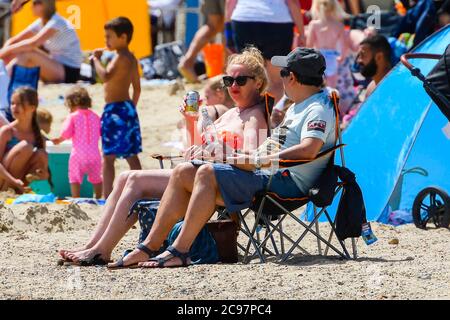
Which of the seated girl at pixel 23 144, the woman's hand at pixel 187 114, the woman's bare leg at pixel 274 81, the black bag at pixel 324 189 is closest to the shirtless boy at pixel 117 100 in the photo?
the seated girl at pixel 23 144

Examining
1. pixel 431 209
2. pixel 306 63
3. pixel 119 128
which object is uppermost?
pixel 306 63

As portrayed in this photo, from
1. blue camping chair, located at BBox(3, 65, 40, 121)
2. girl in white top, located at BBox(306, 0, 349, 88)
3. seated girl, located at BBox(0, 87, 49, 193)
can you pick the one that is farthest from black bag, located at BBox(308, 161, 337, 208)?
girl in white top, located at BBox(306, 0, 349, 88)

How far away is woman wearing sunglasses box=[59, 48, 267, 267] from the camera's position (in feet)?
21.1

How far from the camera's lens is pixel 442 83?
6.98 metres

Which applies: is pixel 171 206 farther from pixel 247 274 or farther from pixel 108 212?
pixel 247 274

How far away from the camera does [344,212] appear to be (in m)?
6.34

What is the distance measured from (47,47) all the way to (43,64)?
0.20 m

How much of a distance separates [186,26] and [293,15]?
6.27 metres

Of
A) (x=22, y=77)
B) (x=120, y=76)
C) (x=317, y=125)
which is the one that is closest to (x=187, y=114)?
(x=317, y=125)

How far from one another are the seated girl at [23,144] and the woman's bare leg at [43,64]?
1.49 m

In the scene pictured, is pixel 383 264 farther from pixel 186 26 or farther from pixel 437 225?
pixel 186 26

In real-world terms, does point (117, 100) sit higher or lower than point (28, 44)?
lower

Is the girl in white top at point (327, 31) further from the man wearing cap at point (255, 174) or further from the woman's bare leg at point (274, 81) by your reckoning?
the man wearing cap at point (255, 174)

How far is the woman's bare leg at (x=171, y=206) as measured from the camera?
6.18m
